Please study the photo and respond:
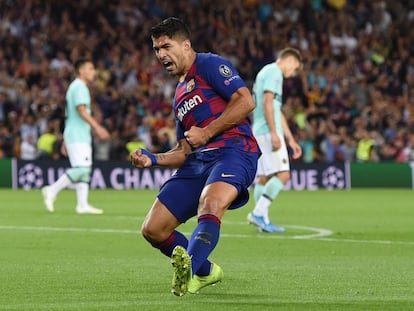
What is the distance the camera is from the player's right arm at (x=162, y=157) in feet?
27.0

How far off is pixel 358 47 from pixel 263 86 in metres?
19.3

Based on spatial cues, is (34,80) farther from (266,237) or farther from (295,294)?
(295,294)

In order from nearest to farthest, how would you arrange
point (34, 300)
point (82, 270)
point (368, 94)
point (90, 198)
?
point (34, 300)
point (82, 270)
point (90, 198)
point (368, 94)

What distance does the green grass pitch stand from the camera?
788cm

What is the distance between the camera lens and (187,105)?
8547mm

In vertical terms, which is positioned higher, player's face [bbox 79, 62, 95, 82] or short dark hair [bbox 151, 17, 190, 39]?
player's face [bbox 79, 62, 95, 82]

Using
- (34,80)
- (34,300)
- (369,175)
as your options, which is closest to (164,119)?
(34,80)

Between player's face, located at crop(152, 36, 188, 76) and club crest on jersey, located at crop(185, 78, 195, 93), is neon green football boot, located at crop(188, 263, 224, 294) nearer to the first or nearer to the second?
club crest on jersey, located at crop(185, 78, 195, 93)

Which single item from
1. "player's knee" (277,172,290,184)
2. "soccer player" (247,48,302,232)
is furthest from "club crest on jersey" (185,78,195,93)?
"player's knee" (277,172,290,184)

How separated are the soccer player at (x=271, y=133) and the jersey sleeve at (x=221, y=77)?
5.80 m

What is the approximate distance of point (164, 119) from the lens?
2930 cm

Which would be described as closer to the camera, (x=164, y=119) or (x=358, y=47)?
(x=164, y=119)

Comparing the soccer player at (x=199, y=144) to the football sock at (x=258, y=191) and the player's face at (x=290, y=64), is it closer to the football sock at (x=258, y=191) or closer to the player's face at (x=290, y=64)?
the player's face at (x=290, y=64)

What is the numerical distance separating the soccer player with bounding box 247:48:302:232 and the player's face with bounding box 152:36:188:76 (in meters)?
5.90
